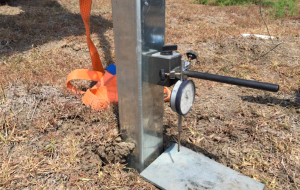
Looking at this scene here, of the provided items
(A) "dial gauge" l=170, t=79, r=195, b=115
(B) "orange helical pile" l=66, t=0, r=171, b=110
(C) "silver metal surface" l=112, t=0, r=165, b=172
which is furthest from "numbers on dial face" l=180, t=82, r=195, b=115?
(B) "orange helical pile" l=66, t=0, r=171, b=110

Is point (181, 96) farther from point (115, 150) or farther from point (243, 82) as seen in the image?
point (115, 150)

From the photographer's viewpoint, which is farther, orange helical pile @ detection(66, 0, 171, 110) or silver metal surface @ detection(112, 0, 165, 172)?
orange helical pile @ detection(66, 0, 171, 110)

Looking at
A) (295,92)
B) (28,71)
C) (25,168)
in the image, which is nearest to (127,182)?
(25,168)

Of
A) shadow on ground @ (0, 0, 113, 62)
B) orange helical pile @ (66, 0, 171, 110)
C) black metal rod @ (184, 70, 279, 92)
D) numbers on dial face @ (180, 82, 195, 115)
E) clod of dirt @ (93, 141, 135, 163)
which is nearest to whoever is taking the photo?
black metal rod @ (184, 70, 279, 92)

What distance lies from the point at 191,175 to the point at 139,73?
839 millimetres

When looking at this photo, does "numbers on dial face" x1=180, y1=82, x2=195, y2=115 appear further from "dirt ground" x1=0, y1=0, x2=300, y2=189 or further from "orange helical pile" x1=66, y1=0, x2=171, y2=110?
"orange helical pile" x1=66, y1=0, x2=171, y2=110

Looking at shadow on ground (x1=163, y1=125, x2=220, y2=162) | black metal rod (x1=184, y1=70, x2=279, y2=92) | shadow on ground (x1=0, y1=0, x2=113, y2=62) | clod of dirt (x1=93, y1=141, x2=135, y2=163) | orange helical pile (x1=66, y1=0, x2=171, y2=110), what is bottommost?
shadow on ground (x1=163, y1=125, x2=220, y2=162)

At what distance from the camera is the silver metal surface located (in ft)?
4.64

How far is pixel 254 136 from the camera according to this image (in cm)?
217

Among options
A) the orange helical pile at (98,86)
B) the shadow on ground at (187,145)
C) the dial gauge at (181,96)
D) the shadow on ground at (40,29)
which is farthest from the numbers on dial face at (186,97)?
the shadow on ground at (40,29)

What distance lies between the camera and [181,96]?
1.49 m

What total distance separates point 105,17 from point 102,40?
2054mm

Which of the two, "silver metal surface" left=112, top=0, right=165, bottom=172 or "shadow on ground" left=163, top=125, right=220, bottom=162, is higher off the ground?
"silver metal surface" left=112, top=0, right=165, bottom=172

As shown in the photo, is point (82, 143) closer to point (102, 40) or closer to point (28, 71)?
point (28, 71)
